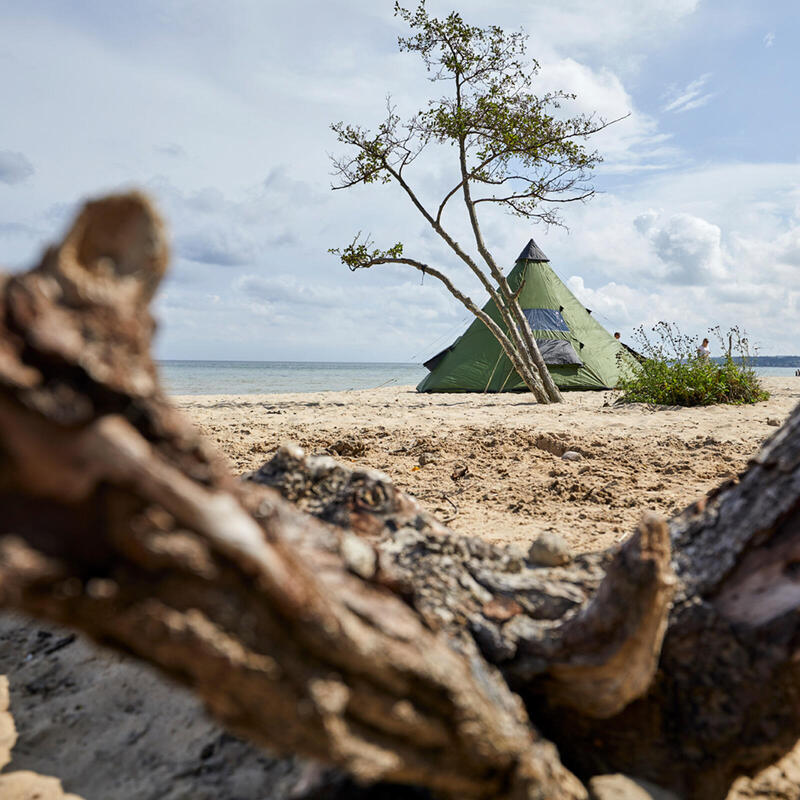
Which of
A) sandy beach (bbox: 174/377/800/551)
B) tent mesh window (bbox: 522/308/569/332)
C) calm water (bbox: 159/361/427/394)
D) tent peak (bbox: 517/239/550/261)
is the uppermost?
tent peak (bbox: 517/239/550/261)

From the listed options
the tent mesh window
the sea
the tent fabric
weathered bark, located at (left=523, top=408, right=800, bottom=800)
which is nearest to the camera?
weathered bark, located at (left=523, top=408, right=800, bottom=800)

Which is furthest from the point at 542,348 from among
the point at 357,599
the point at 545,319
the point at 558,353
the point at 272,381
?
the point at 272,381

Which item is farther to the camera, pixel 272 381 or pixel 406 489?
pixel 272 381

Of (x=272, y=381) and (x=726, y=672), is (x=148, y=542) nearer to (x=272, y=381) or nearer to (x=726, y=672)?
(x=726, y=672)

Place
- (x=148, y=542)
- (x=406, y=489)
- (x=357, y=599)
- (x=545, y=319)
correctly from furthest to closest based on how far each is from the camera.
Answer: (x=545, y=319), (x=406, y=489), (x=357, y=599), (x=148, y=542)

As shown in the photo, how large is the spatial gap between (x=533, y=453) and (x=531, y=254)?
10.6 metres

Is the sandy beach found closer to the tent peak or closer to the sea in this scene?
the sea

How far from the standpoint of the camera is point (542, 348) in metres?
13.7

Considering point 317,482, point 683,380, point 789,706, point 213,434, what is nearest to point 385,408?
point 213,434

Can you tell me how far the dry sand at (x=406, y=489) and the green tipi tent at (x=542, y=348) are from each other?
15.6 feet


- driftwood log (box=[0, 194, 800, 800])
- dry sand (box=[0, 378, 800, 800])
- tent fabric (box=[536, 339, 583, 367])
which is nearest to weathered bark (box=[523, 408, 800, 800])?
driftwood log (box=[0, 194, 800, 800])

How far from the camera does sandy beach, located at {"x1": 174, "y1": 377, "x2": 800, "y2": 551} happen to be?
3.31 m

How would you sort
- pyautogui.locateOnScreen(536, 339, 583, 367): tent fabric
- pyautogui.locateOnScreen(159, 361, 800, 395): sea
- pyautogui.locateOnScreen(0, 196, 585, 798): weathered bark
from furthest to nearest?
pyautogui.locateOnScreen(159, 361, 800, 395): sea, pyautogui.locateOnScreen(536, 339, 583, 367): tent fabric, pyautogui.locateOnScreen(0, 196, 585, 798): weathered bark

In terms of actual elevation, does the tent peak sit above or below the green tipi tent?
above
